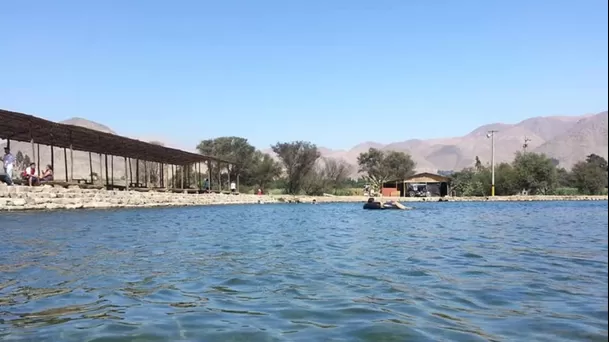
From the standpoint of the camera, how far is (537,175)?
67.0 meters

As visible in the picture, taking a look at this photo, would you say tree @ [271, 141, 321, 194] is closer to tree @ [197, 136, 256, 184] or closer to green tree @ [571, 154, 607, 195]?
tree @ [197, 136, 256, 184]

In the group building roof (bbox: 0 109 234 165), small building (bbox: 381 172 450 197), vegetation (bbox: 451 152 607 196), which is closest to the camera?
building roof (bbox: 0 109 234 165)

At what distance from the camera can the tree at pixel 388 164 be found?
309ft

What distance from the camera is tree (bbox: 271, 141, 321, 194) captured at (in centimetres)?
6762

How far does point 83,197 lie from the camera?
79.5 ft

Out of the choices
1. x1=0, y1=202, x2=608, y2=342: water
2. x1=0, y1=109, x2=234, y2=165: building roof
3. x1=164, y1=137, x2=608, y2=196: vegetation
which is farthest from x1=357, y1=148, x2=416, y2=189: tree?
x1=0, y1=202, x2=608, y2=342: water

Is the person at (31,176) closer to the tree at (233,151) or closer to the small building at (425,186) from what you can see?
the tree at (233,151)

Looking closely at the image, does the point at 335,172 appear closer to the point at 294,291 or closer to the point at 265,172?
the point at 265,172

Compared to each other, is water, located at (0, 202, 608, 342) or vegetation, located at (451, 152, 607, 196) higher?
vegetation, located at (451, 152, 607, 196)

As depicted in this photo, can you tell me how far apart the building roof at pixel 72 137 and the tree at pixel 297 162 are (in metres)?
27.9

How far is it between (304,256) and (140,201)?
75.8ft

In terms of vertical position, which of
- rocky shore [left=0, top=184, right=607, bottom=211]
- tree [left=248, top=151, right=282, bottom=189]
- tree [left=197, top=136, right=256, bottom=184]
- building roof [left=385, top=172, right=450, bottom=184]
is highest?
tree [left=197, top=136, right=256, bottom=184]

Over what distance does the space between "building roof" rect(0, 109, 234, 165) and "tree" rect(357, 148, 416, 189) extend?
2318 inches

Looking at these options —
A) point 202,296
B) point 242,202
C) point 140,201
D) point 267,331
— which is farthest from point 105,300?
point 242,202
